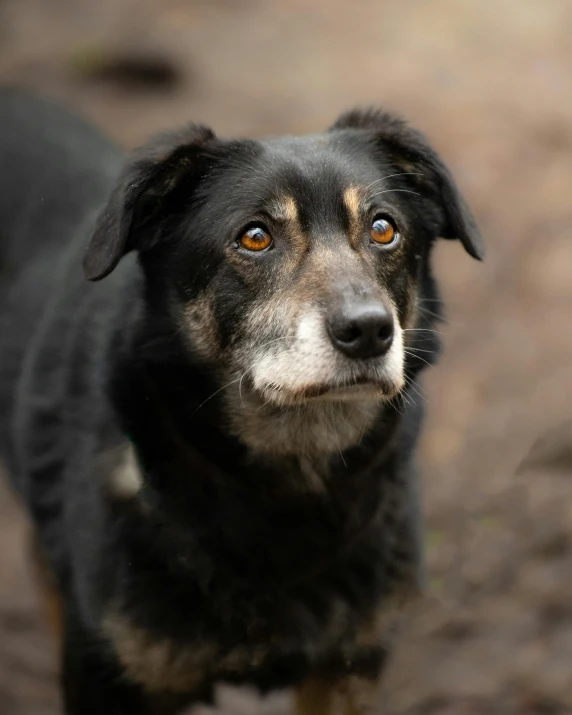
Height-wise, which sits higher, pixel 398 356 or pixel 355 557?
pixel 398 356

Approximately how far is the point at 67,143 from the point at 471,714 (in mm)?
2785

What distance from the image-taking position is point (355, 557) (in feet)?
10.5

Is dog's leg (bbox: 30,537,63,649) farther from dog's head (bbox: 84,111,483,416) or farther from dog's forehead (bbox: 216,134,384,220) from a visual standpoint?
dog's forehead (bbox: 216,134,384,220)

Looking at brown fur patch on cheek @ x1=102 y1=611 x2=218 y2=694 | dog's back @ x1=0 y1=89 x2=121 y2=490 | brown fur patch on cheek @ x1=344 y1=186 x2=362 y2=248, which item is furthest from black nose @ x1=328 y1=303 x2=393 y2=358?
dog's back @ x1=0 y1=89 x2=121 y2=490

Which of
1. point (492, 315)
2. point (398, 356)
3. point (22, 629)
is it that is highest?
point (398, 356)

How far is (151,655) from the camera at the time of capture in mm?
3002

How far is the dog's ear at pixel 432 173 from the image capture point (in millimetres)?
3164

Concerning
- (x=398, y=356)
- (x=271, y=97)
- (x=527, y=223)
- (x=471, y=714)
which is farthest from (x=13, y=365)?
(x=271, y=97)

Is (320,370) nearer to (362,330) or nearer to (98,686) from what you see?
(362,330)

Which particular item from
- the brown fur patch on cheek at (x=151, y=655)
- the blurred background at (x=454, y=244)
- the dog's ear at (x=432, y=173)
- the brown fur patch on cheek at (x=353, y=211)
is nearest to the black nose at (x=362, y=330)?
the brown fur patch on cheek at (x=353, y=211)

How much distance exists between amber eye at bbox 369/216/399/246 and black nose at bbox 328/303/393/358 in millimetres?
396

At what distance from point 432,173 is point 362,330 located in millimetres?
809

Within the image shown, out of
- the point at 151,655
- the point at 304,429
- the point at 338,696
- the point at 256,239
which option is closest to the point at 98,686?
the point at 151,655

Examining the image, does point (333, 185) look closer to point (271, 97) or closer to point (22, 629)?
point (22, 629)
